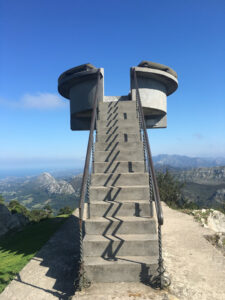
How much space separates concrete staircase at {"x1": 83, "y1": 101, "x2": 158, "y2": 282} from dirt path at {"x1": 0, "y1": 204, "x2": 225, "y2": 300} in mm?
285

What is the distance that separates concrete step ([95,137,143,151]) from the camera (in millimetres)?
6012

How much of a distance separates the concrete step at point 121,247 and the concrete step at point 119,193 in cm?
102

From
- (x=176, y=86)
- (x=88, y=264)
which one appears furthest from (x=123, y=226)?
(x=176, y=86)

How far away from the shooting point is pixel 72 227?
781cm

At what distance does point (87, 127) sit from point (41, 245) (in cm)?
490

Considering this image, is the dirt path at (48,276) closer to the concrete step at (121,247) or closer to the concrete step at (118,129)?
the concrete step at (121,247)

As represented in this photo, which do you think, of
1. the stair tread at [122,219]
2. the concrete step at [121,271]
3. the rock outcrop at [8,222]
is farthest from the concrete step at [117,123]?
the rock outcrop at [8,222]

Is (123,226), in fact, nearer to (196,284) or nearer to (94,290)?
(94,290)

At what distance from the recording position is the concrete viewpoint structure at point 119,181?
3775 mm

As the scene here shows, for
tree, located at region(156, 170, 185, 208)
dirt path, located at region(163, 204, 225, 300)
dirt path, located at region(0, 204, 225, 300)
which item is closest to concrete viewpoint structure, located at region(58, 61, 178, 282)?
dirt path, located at region(0, 204, 225, 300)

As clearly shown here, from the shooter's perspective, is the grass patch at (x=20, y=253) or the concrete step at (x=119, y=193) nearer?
the grass patch at (x=20, y=253)

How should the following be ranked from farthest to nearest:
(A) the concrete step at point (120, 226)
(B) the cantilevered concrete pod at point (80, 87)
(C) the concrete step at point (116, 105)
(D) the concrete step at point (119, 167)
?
(B) the cantilevered concrete pod at point (80, 87), (C) the concrete step at point (116, 105), (D) the concrete step at point (119, 167), (A) the concrete step at point (120, 226)

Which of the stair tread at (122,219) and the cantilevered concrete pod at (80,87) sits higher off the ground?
the cantilevered concrete pod at (80,87)

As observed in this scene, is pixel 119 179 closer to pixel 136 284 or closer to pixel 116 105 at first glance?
pixel 136 284
